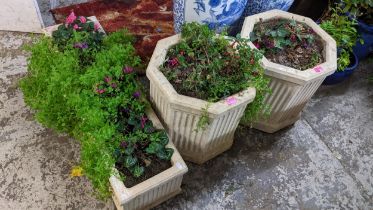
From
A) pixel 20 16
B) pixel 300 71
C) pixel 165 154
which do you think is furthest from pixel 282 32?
pixel 20 16

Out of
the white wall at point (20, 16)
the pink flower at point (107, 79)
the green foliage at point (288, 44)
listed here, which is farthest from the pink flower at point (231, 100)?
the white wall at point (20, 16)

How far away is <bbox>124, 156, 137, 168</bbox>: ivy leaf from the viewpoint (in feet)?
6.08

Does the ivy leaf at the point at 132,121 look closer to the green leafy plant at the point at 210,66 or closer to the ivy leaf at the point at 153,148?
the ivy leaf at the point at 153,148

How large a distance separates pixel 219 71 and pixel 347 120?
58.7 inches

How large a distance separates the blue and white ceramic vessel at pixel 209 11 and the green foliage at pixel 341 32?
0.78 m

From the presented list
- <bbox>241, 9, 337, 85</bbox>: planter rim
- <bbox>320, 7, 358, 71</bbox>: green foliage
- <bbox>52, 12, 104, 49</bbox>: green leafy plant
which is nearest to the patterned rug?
<bbox>52, 12, 104, 49</bbox>: green leafy plant

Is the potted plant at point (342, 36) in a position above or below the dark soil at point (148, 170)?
above

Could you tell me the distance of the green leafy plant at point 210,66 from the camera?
1903mm

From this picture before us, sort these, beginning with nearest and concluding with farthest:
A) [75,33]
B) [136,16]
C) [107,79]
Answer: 1. [107,79]
2. [75,33]
3. [136,16]

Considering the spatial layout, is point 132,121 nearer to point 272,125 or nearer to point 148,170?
point 148,170

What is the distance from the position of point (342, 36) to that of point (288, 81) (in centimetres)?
84

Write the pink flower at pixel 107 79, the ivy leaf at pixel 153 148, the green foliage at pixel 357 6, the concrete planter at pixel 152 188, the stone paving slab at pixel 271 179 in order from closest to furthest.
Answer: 1. the concrete planter at pixel 152 188
2. the ivy leaf at pixel 153 148
3. the pink flower at pixel 107 79
4. the stone paving slab at pixel 271 179
5. the green foliage at pixel 357 6

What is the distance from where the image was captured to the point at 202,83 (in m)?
1.89

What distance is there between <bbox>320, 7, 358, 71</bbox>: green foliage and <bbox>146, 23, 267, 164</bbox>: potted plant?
0.94 metres
